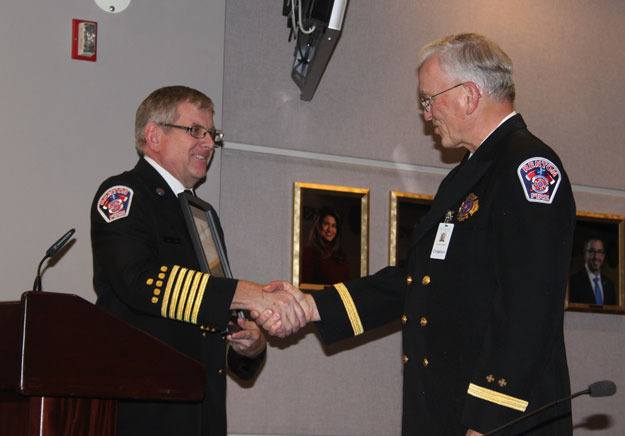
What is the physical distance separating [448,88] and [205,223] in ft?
3.32

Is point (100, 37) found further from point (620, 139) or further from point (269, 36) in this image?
point (620, 139)

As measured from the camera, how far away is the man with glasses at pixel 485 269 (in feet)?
6.97

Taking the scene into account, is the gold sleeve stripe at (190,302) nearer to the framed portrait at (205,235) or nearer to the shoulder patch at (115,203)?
the framed portrait at (205,235)

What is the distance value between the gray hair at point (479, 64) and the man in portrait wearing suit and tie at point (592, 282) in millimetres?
1915

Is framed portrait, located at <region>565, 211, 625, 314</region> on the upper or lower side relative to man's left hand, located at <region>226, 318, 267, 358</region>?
upper

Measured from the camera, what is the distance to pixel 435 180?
412 cm

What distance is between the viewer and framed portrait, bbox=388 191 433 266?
3947mm

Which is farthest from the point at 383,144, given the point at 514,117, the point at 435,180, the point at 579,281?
the point at 514,117

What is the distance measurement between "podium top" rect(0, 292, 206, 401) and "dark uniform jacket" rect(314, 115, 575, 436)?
0.77m

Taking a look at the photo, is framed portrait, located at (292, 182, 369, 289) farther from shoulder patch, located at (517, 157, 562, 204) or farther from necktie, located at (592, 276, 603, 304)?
shoulder patch, located at (517, 157, 562, 204)

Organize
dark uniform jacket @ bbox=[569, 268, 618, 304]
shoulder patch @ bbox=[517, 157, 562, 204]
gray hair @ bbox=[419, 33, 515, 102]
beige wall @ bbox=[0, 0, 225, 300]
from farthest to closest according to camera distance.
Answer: dark uniform jacket @ bbox=[569, 268, 618, 304] < beige wall @ bbox=[0, 0, 225, 300] < gray hair @ bbox=[419, 33, 515, 102] < shoulder patch @ bbox=[517, 157, 562, 204]

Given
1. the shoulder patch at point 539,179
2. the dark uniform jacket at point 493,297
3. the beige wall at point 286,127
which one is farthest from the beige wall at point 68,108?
the shoulder patch at point 539,179

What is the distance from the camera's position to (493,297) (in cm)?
226

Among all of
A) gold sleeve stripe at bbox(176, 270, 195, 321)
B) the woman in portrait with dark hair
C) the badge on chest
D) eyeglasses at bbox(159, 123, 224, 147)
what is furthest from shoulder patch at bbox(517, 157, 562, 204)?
the woman in portrait with dark hair
